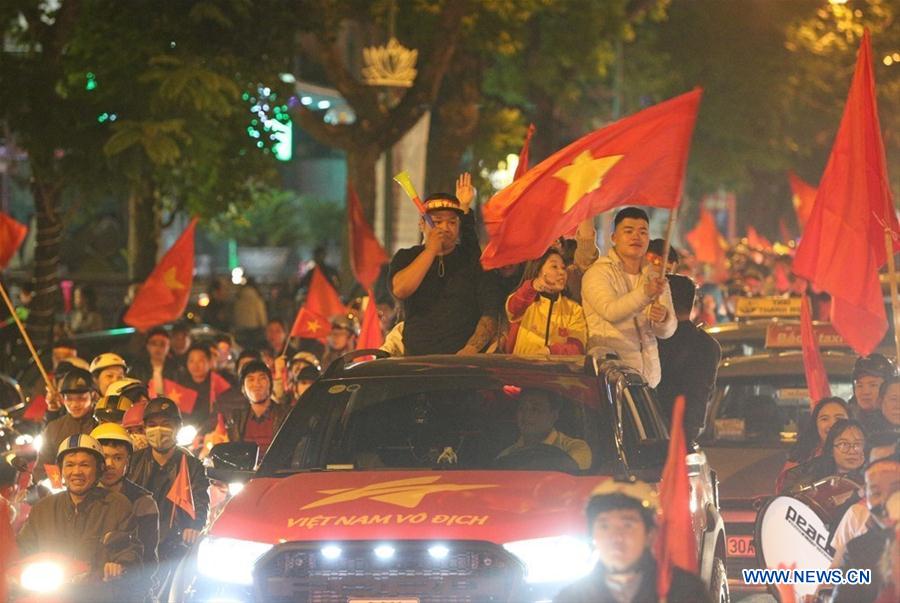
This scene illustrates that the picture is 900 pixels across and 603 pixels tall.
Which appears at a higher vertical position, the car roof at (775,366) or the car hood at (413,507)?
the car roof at (775,366)

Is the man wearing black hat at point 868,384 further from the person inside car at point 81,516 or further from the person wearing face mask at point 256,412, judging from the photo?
the person inside car at point 81,516

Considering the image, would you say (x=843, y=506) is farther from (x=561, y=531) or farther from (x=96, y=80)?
(x=96, y=80)

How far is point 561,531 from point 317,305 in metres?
12.4

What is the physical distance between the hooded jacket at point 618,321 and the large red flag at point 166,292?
9141 mm

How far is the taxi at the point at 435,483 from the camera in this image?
23.7 ft

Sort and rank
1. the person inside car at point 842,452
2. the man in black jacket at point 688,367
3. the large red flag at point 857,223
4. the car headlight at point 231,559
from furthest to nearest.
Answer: the large red flag at point 857,223
the man in black jacket at point 688,367
the person inside car at point 842,452
the car headlight at point 231,559

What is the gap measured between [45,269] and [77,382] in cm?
869

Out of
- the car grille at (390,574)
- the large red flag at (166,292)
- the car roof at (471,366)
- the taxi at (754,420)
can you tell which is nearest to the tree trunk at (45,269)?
the large red flag at (166,292)

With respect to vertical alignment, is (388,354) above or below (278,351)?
below

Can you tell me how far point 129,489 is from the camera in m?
9.65

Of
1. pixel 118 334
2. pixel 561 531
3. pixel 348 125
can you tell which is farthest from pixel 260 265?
pixel 561 531

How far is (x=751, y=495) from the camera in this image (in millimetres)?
11211

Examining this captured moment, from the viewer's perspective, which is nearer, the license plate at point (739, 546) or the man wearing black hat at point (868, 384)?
the license plate at point (739, 546)

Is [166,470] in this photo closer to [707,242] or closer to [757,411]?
[757,411]
